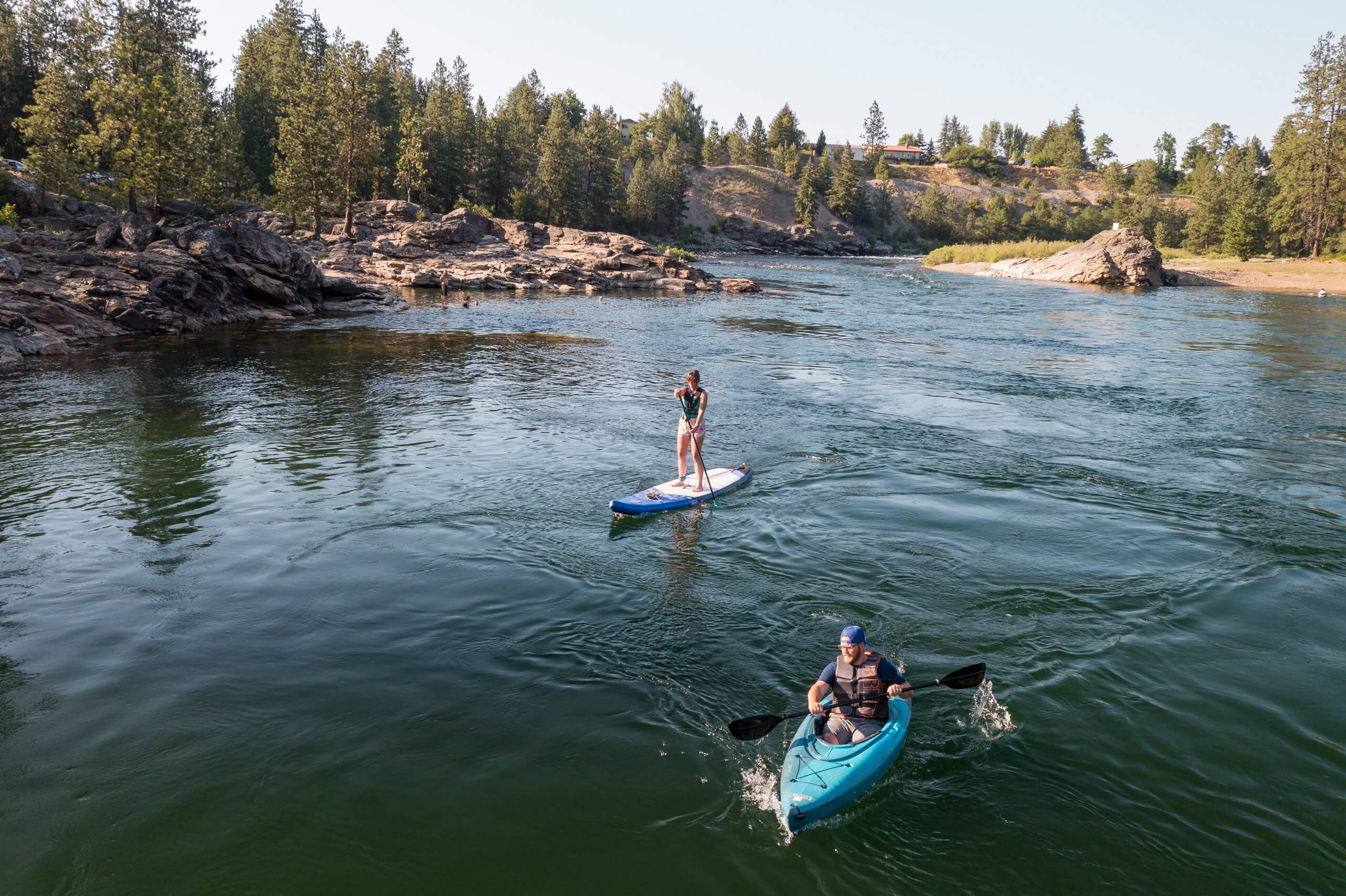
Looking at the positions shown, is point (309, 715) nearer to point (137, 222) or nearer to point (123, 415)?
point (123, 415)

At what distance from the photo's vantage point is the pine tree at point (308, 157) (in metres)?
61.4

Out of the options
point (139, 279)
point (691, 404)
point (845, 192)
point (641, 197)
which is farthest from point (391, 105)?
point (691, 404)

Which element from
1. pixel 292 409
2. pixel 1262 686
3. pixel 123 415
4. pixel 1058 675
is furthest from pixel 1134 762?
pixel 123 415

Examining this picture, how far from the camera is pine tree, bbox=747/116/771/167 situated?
177m

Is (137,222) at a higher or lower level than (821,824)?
higher

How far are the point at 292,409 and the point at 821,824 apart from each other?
19442mm

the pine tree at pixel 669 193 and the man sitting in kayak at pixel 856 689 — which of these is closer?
the man sitting in kayak at pixel 856 689

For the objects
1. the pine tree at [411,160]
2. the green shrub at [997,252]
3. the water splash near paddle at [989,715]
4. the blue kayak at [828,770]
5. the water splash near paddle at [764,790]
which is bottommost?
the water splash near paddle at [764,790]

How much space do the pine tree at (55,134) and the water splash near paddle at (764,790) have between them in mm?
48384

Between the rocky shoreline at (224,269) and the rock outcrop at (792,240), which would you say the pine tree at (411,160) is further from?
the rock outcrop at (792,240)

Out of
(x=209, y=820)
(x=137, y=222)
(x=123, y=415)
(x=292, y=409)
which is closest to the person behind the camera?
(x=209, y=820)

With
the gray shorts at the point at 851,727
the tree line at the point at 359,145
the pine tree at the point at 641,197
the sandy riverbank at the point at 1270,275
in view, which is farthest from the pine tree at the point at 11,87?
the sandy riverbank at the point at 1270,275

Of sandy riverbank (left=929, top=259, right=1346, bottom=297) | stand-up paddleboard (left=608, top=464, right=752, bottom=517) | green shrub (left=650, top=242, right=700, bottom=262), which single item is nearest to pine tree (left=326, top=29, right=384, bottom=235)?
green shrub (left=650, top=242, right=700, bottom=262)

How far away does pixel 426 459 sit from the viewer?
17.9 meters
